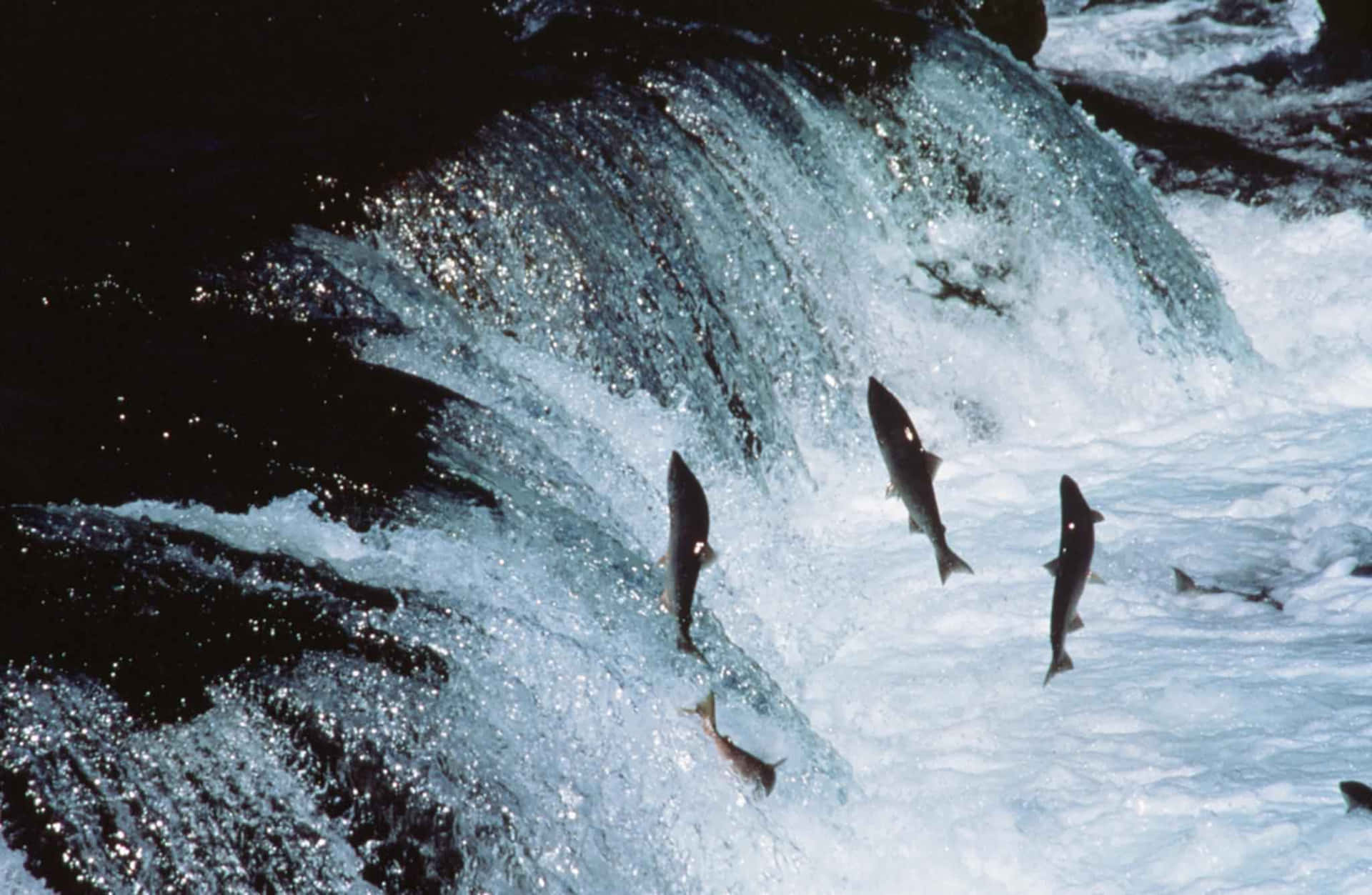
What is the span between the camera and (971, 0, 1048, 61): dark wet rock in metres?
8.40

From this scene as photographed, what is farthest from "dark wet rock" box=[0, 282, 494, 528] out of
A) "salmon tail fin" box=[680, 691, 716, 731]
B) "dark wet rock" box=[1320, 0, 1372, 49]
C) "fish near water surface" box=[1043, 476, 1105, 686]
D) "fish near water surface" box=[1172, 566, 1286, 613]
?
"dark wet rock" box=[1320, 0, 1372, 49]

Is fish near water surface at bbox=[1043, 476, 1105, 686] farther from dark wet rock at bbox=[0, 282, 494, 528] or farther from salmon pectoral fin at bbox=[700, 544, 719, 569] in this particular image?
dark wet rock at bbox=[0, 282, 494, 528]

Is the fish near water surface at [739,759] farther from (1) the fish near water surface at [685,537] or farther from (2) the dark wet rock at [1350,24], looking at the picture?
(2) the dark wet rock at [1350,24]

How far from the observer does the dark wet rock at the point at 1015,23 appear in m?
8.40

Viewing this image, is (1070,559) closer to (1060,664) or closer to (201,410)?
(1060,664)

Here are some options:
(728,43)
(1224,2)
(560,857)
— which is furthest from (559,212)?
(1224,2)

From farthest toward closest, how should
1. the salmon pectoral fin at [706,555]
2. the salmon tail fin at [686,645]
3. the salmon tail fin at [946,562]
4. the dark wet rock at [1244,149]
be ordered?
the dark wet rock at [1244,149]
the salmon tail fin at [946,562]
the salmon tail fin at [686,645]
the salmon pectoral fin at [706,555]

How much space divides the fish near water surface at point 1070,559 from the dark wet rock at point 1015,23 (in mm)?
6179

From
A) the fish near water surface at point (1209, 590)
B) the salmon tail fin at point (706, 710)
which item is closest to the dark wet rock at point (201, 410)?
the salmon tail fin at point (706, 710)

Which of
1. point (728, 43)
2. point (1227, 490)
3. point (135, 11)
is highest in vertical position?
point (728, 43)

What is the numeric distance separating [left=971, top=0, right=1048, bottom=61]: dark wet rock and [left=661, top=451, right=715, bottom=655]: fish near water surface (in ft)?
21.3

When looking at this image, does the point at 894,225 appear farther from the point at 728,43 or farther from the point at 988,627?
the point at 988,627

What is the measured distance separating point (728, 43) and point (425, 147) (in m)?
1.86

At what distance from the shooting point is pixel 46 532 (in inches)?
95.0
